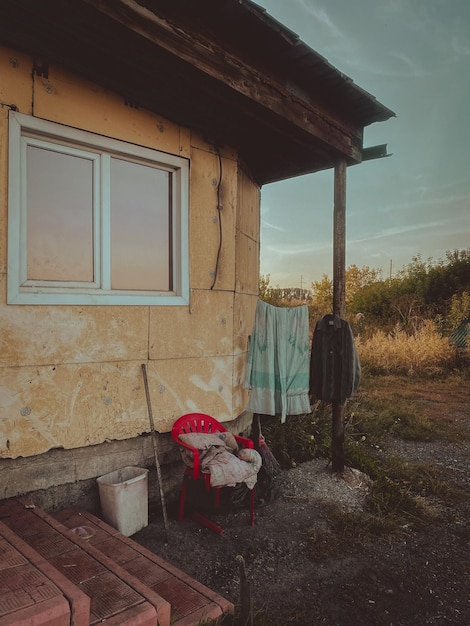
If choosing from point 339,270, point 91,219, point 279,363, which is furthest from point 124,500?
point 339,270

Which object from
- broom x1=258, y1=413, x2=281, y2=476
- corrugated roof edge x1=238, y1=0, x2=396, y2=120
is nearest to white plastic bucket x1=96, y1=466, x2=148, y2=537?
broom x1=258, y1=413, x2=281, y2=476

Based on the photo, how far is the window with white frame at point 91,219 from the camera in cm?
312

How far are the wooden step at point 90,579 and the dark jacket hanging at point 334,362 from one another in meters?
2.56

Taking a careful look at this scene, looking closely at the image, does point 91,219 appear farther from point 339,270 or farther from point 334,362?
point 334,362

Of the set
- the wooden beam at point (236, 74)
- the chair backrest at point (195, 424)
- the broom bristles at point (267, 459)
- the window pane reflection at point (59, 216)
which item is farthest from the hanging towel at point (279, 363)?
the window pane reflection at point (59, 216)

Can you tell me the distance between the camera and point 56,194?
10.9ft

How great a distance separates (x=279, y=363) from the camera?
457 centimetres

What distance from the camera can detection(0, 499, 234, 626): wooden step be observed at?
166cm

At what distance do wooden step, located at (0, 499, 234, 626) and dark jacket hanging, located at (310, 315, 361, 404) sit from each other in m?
2.56

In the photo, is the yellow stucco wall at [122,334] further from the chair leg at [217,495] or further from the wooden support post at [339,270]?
the wooden support post at [339,270]

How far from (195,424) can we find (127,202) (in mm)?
2257

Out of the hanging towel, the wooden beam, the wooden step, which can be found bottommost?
the wooden step

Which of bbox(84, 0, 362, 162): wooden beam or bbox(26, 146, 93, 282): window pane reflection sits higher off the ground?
bbox(84, 0, 362, 162): wooden beam

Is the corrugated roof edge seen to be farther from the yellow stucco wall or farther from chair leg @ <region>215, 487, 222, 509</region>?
chair leg @ <region>215, 487, 222, 509</region>
